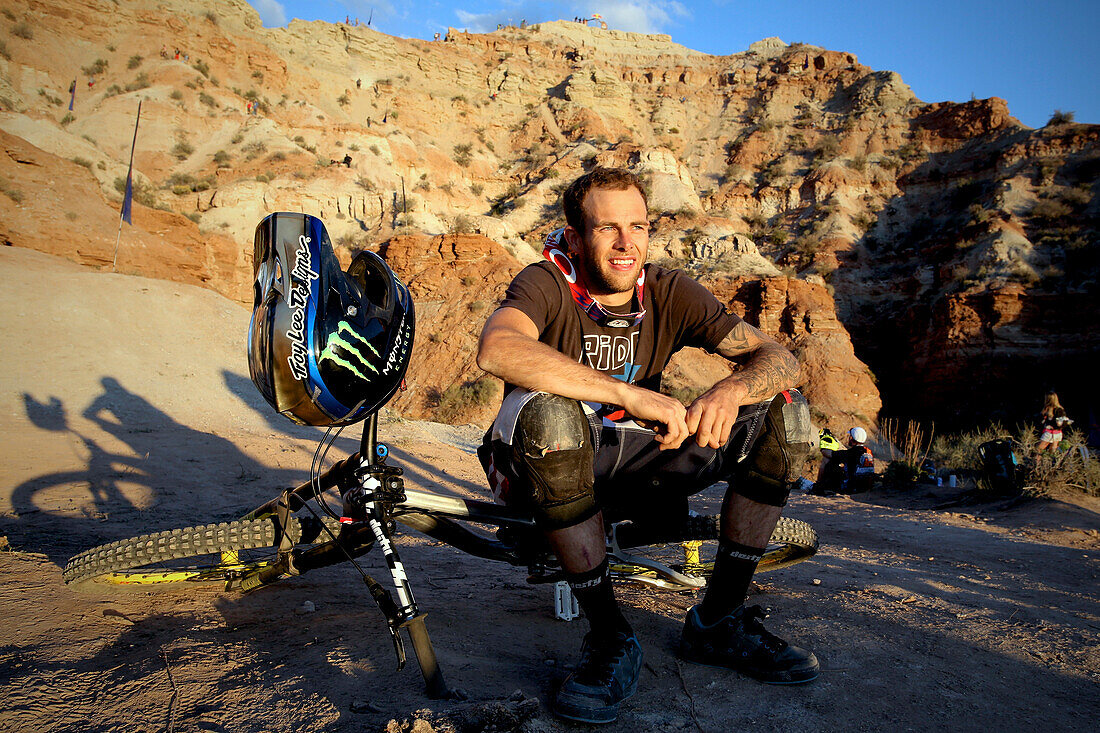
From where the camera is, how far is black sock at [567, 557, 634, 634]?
191cm

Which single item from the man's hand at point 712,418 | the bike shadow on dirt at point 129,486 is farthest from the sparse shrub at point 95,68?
the man's hand at point 712,418

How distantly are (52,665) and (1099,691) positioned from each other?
3.40 metres

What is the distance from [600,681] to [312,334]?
134 cm

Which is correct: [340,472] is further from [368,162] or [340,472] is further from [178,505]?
[368,162]

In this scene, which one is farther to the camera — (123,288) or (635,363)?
(123,288)

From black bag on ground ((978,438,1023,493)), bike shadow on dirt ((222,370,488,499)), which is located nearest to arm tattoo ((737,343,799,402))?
bike shadow on dirt ((222,370,488,499))

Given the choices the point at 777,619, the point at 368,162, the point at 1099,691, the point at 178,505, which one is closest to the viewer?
the point at 1099,691

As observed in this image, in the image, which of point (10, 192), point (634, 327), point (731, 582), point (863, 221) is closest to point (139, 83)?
point (10, 192)

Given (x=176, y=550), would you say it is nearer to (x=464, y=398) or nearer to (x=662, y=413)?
(x=662, y=413)

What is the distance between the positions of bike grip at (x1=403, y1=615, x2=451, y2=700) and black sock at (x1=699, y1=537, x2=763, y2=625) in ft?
3.24

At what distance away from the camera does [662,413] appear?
1.90m

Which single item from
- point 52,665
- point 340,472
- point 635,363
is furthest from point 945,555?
point 52,665

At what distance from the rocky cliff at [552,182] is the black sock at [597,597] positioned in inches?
520

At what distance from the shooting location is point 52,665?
5.89ft
